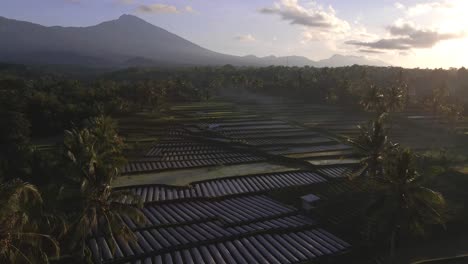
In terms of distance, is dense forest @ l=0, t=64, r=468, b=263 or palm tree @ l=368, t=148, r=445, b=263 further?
palm tree @ l=368, t=148, r=445, b=263

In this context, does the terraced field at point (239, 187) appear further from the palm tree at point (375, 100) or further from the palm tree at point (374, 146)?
the palm tree at point (375, 100)

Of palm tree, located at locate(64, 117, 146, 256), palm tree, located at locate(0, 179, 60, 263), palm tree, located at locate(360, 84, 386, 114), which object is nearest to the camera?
palm tree, located at locate(0, 179, 60, 263)

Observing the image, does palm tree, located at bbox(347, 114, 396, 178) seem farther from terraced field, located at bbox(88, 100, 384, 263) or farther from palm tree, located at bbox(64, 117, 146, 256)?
palm tree, located at bbox(64, 117, 146, 256)

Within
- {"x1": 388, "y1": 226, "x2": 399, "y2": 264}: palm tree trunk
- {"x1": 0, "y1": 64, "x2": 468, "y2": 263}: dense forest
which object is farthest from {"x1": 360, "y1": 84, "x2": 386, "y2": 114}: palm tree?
{"x1": 388, "y1": 226, "x2": 399, "y2": 264}: palm tree trunk

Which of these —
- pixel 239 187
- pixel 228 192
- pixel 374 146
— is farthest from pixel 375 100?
pixel 228 192

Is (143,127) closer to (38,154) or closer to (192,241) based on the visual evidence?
(38,154)

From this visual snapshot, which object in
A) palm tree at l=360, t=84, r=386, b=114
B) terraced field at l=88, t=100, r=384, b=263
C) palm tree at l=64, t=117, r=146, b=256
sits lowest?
terraced field at l=88, t=100, r=384, b=263

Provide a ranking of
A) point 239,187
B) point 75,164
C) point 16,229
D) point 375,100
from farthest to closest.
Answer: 1. point 375,100
2. point 239,187
3. point 75,164
4. point 16,229

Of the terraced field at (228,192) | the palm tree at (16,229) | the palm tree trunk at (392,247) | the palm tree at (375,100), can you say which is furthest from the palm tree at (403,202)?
the palm tree at (375,100)

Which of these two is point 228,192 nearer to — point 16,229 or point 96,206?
point 96,206
